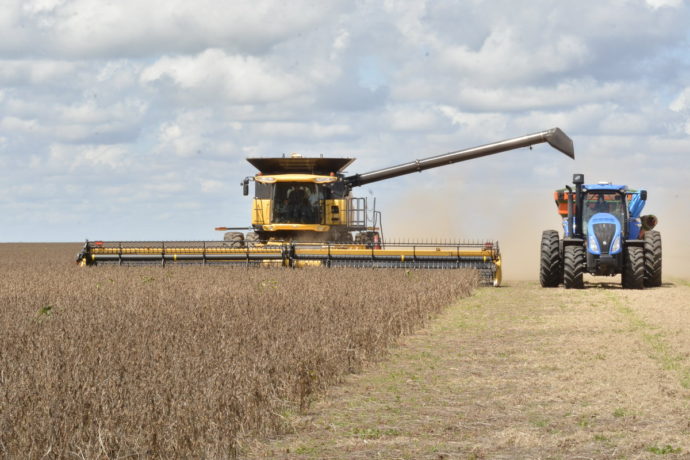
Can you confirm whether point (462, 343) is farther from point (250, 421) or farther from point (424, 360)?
point (250, 421)

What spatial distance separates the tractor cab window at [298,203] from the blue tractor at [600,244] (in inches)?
234

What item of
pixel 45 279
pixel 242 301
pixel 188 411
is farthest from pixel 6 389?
pixel 45 279

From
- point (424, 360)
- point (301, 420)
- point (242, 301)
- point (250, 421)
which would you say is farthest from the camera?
point (242, 301)

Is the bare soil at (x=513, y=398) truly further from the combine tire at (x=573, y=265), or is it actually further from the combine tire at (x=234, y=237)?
the combine tire at (x=234, y=237)

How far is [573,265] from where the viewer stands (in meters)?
19.4

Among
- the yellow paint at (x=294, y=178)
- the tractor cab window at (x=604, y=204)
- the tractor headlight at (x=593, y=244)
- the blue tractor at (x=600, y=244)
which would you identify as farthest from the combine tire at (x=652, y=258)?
the yellow paint at (x=294, y=178)

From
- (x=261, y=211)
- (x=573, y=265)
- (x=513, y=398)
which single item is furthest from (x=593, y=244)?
(x=513, y=398)

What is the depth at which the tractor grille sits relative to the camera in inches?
762

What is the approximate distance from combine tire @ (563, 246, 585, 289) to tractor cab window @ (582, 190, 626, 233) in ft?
3.15

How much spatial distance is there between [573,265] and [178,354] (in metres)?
12.4

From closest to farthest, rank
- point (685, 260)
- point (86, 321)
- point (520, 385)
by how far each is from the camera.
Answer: point (520, 385) → point (86, 321) → point (685, 260)

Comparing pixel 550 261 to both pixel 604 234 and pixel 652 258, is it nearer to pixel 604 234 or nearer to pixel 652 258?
pixel 604 234

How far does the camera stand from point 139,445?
551cm

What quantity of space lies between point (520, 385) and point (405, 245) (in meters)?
13.1
